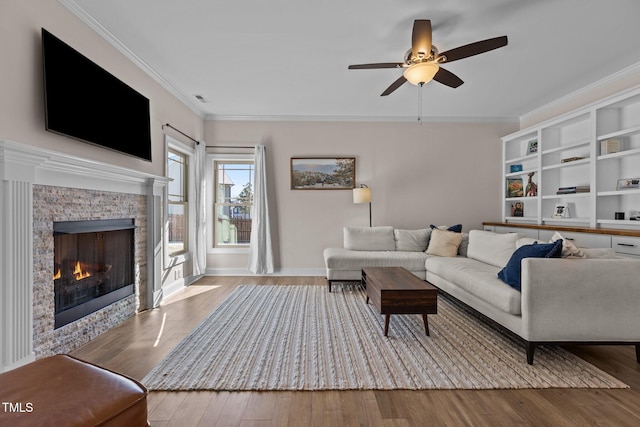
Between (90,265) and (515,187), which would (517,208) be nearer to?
(515,187)

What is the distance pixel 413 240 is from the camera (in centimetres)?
483

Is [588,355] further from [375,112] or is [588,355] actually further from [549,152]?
[375,112]

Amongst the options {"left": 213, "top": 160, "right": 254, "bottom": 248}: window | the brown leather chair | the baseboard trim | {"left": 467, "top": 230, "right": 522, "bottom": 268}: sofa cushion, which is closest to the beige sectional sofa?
{"left": 467, "top": 230, "right": 522, "bottom": 268}: sofa cushion

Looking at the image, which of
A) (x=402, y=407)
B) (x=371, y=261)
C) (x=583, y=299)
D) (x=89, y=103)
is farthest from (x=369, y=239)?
(x=89, y=103)

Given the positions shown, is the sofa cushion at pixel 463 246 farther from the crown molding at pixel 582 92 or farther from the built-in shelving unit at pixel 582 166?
the crown molding at pixel 582 92

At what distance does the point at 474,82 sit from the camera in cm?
384

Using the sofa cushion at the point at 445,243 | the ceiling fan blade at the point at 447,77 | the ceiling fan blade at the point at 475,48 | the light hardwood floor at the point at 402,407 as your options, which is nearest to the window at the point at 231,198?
the sofa cushion at the point at 445,243

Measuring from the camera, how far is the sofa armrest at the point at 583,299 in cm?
218

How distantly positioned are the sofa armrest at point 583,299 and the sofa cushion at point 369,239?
265 centimetres

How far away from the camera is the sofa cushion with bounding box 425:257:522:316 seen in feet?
7.93

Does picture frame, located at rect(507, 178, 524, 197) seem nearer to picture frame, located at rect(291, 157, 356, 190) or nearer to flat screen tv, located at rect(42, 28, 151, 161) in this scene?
picture frame, located at rect(291, 157, 356, 190)

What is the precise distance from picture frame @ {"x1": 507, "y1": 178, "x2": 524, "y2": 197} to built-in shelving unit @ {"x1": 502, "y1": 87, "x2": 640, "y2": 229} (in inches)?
0.6

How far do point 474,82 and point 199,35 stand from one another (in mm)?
3175

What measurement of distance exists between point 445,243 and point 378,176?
1585mm
